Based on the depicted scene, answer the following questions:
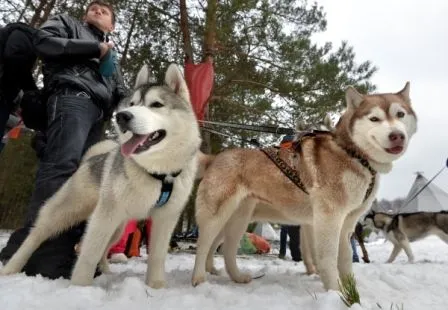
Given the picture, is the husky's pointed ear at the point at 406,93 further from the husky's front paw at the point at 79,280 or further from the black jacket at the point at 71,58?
the husky's front paw at the point at 79,280

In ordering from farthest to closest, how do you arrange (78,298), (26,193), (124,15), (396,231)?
(26,193)
(396,231)
(124,15)
(78,298)

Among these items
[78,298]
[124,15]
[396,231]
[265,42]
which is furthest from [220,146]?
[78,298]

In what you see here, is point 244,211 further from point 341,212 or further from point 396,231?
point 396,231

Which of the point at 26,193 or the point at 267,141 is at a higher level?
the point at 267,141

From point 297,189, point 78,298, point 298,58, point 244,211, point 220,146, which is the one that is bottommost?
point 78,298

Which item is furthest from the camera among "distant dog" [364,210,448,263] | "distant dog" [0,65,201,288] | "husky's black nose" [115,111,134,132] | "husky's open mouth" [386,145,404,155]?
"distant dog" [364,210,448,263]

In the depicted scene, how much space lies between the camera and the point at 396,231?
34.7 feet

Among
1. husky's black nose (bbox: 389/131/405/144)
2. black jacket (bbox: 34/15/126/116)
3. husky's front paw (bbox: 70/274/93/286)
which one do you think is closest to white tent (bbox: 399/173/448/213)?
husky's black nose (bbox: 389/131/405/144)

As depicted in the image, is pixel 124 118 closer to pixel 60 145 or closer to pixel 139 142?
pixel 139 142

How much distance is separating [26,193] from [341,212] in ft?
50.4

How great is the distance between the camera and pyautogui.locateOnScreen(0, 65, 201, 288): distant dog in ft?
8.02

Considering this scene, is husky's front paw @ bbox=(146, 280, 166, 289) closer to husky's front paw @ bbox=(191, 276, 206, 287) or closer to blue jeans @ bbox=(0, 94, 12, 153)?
husky's front paw @ bbox=(191, 276, 206, 287)

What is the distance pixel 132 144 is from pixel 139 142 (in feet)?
0.15

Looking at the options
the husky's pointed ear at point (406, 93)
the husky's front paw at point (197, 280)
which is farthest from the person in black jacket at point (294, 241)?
the husky's front paw at point (197, 280)
